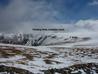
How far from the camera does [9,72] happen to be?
237 feet

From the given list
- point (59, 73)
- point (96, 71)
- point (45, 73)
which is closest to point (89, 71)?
point (96, 71)

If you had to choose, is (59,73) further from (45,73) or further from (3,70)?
(3,70)

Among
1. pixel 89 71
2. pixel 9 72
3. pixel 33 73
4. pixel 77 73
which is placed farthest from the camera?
pixel 89 71

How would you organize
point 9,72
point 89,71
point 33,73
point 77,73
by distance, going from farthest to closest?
point 89,71 < point 77,73 < point 33,73 < point 9,72

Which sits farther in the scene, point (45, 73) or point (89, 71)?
point (89, 71)

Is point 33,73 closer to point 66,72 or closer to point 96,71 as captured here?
point 66,72

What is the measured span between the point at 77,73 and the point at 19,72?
1935cm

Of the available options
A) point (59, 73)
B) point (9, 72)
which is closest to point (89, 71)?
point (59, 73)

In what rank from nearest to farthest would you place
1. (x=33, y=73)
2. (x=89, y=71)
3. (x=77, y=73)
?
(x=33, y=73), (x=77, y=73), (x=89, y=71)

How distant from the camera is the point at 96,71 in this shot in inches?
3639

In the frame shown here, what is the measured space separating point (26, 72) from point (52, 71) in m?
10.3

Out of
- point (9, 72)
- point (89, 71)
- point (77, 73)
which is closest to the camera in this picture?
point (9, 72)

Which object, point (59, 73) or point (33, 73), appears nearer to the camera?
point (33, 73)

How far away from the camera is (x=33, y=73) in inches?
3061
